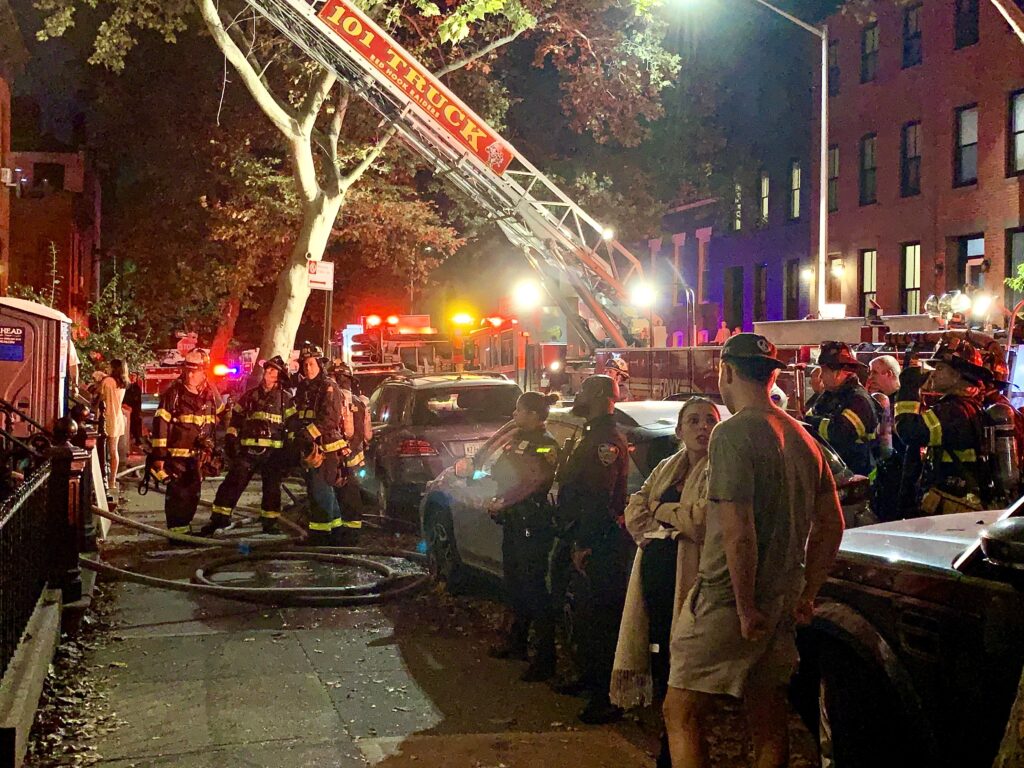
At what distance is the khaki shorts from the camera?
382 cm

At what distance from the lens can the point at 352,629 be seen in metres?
7.61

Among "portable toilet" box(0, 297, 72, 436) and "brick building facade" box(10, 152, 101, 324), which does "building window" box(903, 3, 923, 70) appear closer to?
"portable toilet" box(0, 297, 72, 436)

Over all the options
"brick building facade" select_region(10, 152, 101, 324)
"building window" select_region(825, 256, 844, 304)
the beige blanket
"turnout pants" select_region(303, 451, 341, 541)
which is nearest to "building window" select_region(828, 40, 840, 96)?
"building window" select_region(825, 256, 844, 304)

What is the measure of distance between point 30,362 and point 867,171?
21779mm

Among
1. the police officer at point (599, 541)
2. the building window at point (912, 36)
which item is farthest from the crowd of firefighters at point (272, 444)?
the building window at point (912, 36)

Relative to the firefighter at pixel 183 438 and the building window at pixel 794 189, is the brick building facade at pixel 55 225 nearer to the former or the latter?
the building window at pixel 794 189

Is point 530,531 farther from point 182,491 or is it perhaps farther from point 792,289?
point 792,289

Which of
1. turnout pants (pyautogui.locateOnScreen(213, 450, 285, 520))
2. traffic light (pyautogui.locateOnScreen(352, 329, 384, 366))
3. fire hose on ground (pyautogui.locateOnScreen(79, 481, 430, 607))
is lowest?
fire hose on ground (pyautogui.locateOnScreen(79, 481, 430, 607))

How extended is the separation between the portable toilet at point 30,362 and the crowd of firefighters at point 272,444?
1.28 metres

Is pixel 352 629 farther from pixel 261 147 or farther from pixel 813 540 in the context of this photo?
pixel 261 147

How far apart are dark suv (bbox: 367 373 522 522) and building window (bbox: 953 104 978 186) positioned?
54.1 feet

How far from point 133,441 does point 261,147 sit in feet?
22.2

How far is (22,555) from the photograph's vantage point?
5.75 meters

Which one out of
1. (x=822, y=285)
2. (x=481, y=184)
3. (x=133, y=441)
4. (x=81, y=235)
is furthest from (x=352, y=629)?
(x=81, y=235)
